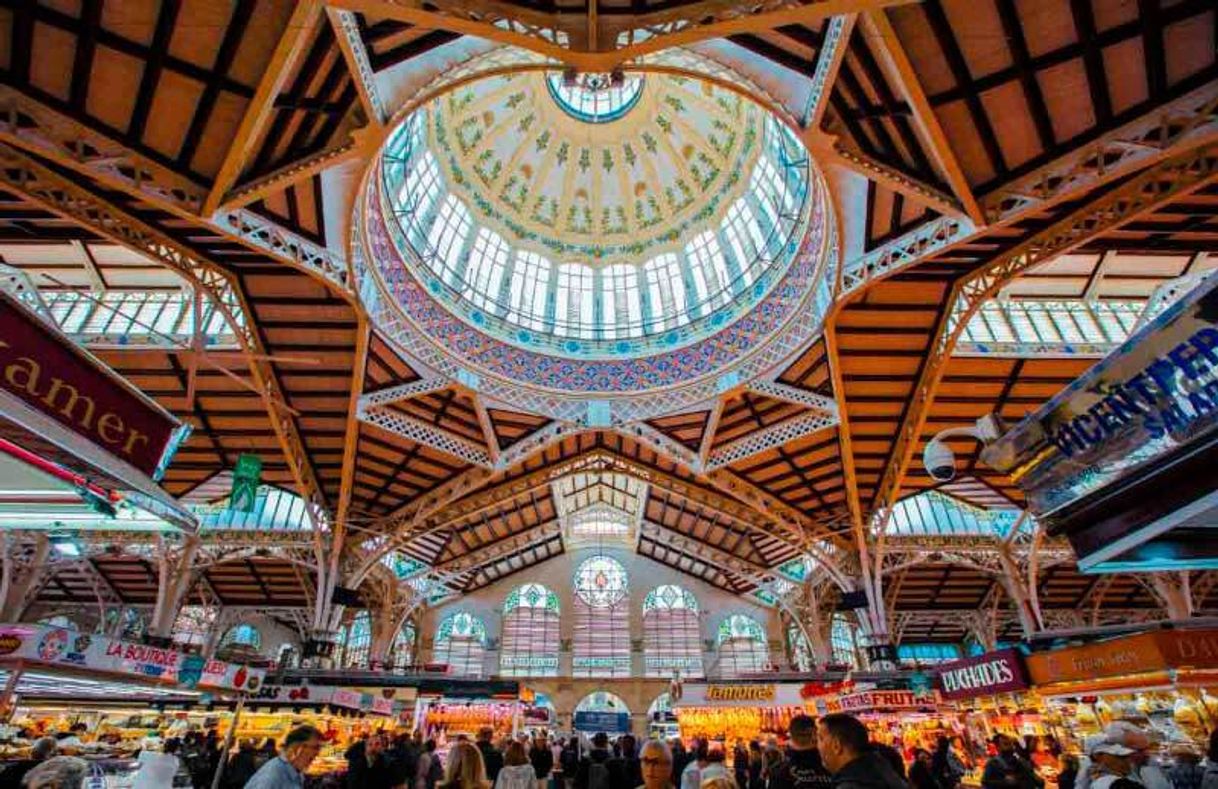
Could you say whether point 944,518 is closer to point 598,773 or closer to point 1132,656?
point 1132,656

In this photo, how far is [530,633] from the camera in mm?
35938

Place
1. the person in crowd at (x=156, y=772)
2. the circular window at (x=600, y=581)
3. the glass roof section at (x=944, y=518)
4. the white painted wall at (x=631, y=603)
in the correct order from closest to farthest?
the person in crowd at (x=156, y=772) → the glass roof section at (x=944, y=518) → the white painted wall at (x=631, y=603) → the circular window at (x=600, y=581)

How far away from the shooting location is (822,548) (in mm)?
23312

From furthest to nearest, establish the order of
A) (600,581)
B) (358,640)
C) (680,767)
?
1. (600,581)
2. (358,640)
3. (680,767)

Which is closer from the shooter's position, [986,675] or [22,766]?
[22,766]

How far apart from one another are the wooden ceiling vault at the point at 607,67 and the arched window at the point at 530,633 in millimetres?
15538

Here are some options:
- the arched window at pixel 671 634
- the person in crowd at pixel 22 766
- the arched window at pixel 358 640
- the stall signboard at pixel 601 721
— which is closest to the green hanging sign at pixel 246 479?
the person in crowd at pixel 22 766

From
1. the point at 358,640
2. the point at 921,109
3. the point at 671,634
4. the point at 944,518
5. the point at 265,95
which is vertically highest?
the point at 921,109

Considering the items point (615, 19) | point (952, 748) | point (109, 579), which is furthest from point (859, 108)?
point (109, 579)

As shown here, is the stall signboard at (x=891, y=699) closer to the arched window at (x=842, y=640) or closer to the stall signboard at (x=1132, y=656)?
the stall signboard at (x=1132, y=656)

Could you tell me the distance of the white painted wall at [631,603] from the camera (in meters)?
35.2

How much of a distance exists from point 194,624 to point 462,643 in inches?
544

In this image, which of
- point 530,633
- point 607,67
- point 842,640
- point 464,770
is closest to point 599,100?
point 607,67

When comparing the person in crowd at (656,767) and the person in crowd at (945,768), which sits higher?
the person in crowd at (656,767)
